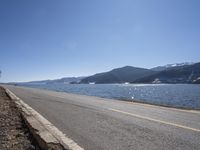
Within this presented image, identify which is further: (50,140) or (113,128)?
(113,128)

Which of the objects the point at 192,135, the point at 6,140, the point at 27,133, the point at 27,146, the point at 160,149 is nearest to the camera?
the point at 160,149

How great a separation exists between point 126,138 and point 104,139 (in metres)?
0.52

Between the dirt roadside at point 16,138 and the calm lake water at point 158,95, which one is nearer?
the dirt roadside at point 16,138

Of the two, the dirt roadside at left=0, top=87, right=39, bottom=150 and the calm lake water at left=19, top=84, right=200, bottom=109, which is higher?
the dirt roadside at left=0, top=87, right=39, bottom=150

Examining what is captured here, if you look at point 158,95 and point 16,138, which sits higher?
point 16,138

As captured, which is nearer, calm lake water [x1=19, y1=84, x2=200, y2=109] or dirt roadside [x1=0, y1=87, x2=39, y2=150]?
dirt roadside [x1=0, y1=87, x2=39, y2=150]

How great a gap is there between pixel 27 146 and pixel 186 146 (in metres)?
3.25

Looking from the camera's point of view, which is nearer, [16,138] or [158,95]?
[16,138]

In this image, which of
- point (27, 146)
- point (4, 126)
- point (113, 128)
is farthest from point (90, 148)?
point (4, 126)

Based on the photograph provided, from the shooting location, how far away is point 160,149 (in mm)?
5055

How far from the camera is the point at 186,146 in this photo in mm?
5262

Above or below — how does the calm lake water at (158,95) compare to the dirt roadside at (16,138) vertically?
below

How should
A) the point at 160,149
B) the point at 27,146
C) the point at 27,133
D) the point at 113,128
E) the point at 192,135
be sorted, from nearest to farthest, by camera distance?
1. the point at 160,149
2. the point at 27,146
3. the point at 192,135
4. the point at 27,133
5. the point at 113,128

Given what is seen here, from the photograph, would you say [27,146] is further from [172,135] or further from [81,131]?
[172,135]
